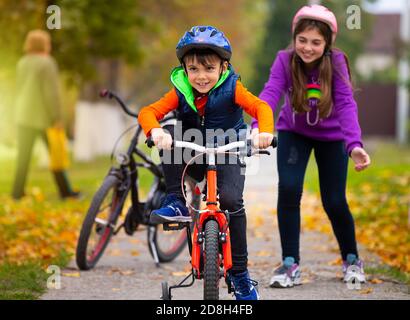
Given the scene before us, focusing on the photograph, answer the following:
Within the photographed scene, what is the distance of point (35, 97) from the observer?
38.0ft

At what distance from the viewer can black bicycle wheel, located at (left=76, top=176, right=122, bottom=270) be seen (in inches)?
258

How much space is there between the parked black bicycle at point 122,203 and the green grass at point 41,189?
320mm

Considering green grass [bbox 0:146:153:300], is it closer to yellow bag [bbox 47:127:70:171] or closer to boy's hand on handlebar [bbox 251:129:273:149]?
yellow bag [bbox 47:127:70:171]

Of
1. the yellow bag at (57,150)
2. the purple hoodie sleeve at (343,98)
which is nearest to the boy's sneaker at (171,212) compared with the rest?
the purple hoodie sleeve at (343,98)

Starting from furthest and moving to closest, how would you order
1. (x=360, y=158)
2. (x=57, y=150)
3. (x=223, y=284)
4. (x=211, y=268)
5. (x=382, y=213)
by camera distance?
(x=57, y=150), (x=382, y=213), (x=223, y=284), (x=360, y=158), (x=211, y=268)

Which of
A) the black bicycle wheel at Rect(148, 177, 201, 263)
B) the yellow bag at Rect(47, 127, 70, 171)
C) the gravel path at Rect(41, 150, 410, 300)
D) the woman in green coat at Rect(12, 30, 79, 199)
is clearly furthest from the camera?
the yellow bag at Rect(47, 127, 70, 171)

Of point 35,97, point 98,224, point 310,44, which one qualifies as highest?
point 35,97

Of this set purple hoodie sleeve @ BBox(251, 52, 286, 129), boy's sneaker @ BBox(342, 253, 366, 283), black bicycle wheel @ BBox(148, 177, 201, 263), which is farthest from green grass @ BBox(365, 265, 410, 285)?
purple hoodie sleeve @ BBox(251, 52, 286, 129)

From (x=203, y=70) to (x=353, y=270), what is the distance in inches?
81.6

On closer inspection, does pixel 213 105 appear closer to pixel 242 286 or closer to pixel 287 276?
pixel 242 286

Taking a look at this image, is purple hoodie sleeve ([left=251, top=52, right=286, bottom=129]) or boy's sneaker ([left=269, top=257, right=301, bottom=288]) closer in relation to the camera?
purple hoodie sleeve ([left=251, top=52, right=286, bottom=129])

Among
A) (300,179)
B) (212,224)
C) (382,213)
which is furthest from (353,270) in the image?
(382,213)

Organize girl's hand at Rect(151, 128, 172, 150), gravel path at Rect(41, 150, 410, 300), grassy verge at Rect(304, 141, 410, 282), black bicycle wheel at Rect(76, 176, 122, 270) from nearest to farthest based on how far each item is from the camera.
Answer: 1. girl's hand at Rect(151, 128, 172, 150)
2. gravel path at Rect(41, 150, 410, 300)
3. black bicycle wheel at Rect(76, 176, 122, 270)
4. grassy verge at Rect(304, 141, 410, 282)

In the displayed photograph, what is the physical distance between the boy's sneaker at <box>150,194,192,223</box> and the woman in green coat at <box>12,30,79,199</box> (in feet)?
21.5
